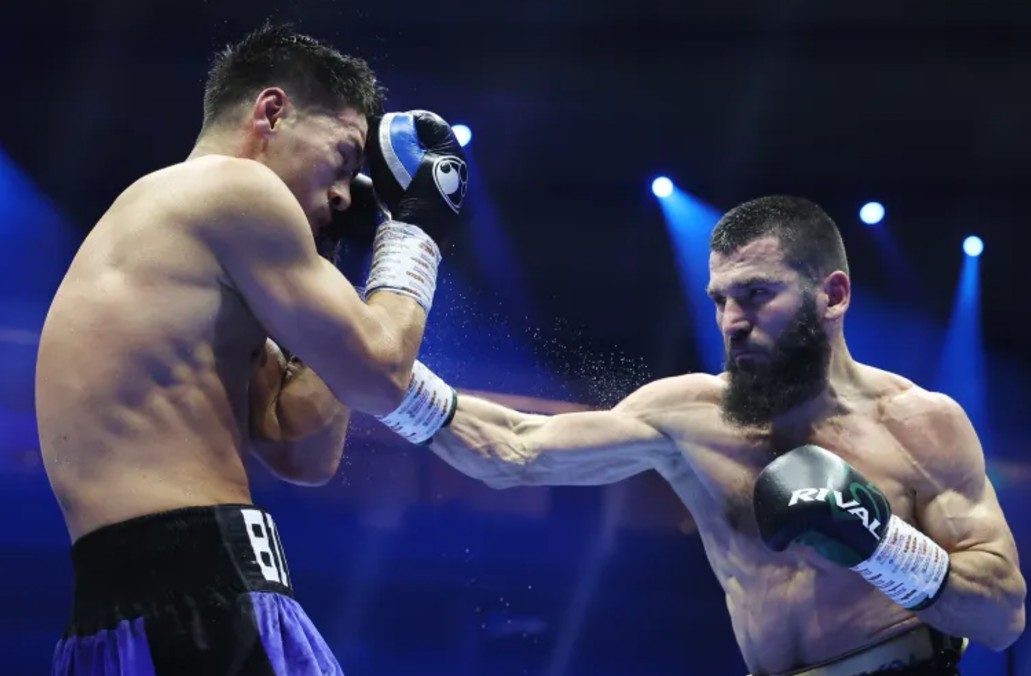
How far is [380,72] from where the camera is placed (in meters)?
5.93

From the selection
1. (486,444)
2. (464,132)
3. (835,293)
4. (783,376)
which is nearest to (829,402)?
(783,376)

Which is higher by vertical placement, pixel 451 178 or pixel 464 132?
pixel 464 132

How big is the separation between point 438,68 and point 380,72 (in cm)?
30

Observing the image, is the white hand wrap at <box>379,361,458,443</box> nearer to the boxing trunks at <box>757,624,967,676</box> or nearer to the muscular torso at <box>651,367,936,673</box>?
the muscular torso at <box>651,367,936,673</box>

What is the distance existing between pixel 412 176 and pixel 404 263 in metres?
0.19

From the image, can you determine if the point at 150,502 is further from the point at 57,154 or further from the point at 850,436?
the point at 57,154

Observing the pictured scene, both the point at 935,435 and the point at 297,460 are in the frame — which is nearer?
the point at 297,460

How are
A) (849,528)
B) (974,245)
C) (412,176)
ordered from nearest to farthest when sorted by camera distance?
1. (412,176)
2. (849,528)
3. (974,245)

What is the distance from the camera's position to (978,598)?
2432 millimetres

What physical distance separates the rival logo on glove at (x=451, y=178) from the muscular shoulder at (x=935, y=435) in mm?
1297

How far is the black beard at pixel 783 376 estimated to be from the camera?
2.64 metres

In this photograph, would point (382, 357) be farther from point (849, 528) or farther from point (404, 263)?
point (849, 528)

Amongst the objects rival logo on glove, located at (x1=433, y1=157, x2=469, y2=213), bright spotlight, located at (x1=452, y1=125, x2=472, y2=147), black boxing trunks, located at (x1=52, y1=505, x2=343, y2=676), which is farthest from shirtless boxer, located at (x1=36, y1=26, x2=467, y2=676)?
bright spotlight, located at (x1=452, y1=125, x2=472, y2=147)

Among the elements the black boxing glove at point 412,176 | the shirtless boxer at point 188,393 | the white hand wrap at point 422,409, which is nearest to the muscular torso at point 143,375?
the shirtless boxer at point 188,393
